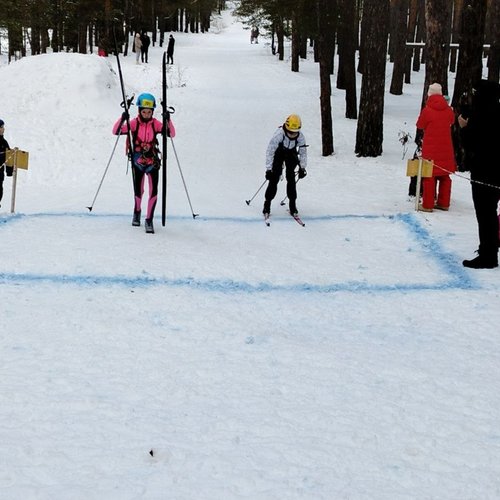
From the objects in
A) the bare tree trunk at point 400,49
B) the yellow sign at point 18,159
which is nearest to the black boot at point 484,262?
the yellow sign at point 18,159

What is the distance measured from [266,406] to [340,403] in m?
0.48

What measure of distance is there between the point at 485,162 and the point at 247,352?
3753mm

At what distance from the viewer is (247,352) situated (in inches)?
191

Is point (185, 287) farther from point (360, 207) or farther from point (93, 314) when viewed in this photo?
point (360, 207)

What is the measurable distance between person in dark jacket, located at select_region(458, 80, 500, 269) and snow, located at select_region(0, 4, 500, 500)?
0.34m

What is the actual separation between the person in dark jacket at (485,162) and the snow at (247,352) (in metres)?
0.34

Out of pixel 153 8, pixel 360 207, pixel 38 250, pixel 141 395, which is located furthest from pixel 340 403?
pixel 153 8

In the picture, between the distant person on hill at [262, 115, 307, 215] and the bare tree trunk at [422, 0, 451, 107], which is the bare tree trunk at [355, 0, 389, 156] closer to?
the bare tree trunk at [422, 0, 451, 107]

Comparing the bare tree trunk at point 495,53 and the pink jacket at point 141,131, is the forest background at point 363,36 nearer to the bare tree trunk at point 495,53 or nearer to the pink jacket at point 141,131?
the bare tree trunk at point 495,53

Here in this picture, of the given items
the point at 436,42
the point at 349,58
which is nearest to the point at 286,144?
the point at 436,42

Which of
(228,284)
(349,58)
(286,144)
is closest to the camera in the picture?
(228,284)

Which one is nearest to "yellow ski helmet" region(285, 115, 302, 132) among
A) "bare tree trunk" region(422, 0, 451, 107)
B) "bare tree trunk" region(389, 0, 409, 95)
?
"bare tree trunk" region(422, 0, 451, 107)

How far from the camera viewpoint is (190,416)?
3.86 meters

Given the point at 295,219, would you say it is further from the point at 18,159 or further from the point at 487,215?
the point at 18,159
